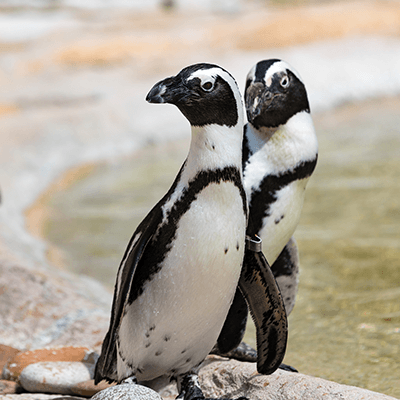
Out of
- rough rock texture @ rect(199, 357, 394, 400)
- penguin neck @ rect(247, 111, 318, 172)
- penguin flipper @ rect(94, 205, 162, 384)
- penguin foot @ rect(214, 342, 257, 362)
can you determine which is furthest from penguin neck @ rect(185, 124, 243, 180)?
penguin foot @ rect(214, 342, 257, 362)

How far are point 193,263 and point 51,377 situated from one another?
0.79m

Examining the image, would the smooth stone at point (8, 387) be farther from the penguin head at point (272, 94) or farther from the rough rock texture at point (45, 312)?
the penguin head at point (272, 94)

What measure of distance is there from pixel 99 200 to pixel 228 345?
3.74m

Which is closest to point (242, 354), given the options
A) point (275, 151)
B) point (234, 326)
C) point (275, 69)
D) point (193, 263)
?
point (234, 326)

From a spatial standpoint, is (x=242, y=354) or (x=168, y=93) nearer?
(x=168, y=93)

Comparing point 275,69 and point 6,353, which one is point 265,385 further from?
point 6,353

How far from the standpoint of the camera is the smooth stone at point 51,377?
84.4 inches

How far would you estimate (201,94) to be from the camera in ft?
5.34

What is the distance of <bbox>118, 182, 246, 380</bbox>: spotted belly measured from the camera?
1.71 metres

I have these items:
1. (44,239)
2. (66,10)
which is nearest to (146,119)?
(44,239)

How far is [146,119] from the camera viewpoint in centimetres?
839

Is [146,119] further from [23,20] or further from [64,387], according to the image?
[23,20]

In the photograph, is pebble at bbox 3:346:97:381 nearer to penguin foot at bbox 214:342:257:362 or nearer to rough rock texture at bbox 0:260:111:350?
rough rock texture at bbox 0:260:111:350

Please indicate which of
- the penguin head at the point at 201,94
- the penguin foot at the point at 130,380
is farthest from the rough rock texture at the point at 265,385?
the penguin head at the point at 201,94
